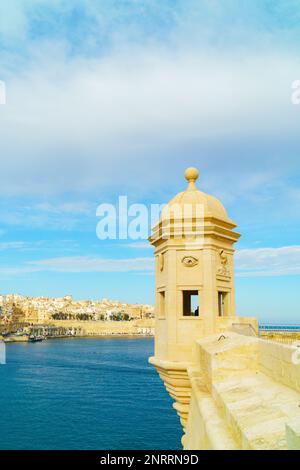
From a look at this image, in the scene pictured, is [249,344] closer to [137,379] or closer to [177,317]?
[177,317]

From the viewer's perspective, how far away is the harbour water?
32.3 metres

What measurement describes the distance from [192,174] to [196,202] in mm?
1138

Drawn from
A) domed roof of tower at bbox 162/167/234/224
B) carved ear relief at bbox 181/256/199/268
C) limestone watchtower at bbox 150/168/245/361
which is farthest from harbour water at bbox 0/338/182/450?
domed roof of tower at bbox 162/167/234/224

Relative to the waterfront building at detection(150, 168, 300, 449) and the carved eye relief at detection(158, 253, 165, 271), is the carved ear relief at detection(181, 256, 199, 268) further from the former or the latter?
the carved eye relief at detection(158, 253, 165, 271)

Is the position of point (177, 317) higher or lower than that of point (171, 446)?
higher

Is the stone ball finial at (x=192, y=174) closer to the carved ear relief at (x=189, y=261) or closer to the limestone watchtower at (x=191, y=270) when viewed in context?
the limestone watchtower at (x=191, y=270)

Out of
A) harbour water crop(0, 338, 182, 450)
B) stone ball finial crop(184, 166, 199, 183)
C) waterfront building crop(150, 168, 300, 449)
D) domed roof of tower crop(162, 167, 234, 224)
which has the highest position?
stone ball finial crop(184, 166, 199, 183)

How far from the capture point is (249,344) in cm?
727

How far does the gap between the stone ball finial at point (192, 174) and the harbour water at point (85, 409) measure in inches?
936

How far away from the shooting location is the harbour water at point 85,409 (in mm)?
32344

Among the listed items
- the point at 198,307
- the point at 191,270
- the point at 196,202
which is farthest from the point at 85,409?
the point at 196,202

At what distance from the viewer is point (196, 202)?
11.9 meters

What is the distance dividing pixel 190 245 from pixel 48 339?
146m
